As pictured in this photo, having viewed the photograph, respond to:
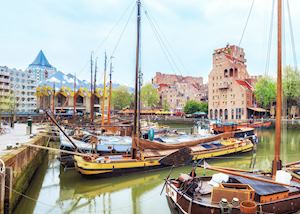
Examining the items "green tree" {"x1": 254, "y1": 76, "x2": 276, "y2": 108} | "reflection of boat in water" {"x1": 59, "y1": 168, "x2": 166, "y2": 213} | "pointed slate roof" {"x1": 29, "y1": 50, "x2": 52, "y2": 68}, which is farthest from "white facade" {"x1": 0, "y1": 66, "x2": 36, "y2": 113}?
"reflection of boat in water" {"x1": 59, "y1": 168, "x2": 166, "y2": 213}

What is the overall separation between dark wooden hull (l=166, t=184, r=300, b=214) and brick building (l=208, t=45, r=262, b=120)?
178 feet

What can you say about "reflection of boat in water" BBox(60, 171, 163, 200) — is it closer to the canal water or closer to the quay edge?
the canal water

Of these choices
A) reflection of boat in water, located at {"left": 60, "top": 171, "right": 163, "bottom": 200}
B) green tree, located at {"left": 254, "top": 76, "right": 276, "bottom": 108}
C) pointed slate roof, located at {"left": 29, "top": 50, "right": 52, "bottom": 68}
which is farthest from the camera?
pointed slate roof, located at {"left": 29, "top": 50, "right": 52, "bottom": 68}

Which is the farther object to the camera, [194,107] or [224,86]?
[194,107]

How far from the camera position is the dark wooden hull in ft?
23.1

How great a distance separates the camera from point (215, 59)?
2534 inches

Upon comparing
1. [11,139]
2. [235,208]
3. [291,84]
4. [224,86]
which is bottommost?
[235,208]

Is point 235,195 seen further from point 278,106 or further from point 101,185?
point 101,185

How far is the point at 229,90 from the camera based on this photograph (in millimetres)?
61969

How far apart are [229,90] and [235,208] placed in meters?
58.3

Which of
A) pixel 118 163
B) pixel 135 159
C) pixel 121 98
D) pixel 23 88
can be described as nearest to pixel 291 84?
pixel 135 159

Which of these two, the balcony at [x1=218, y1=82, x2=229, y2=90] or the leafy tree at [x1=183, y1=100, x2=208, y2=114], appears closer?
the balcony at [x1=218, y1=82, x2=229, y2=90]

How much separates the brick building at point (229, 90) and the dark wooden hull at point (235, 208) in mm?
54125

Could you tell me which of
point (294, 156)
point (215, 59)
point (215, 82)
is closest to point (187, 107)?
point (215, 82)
